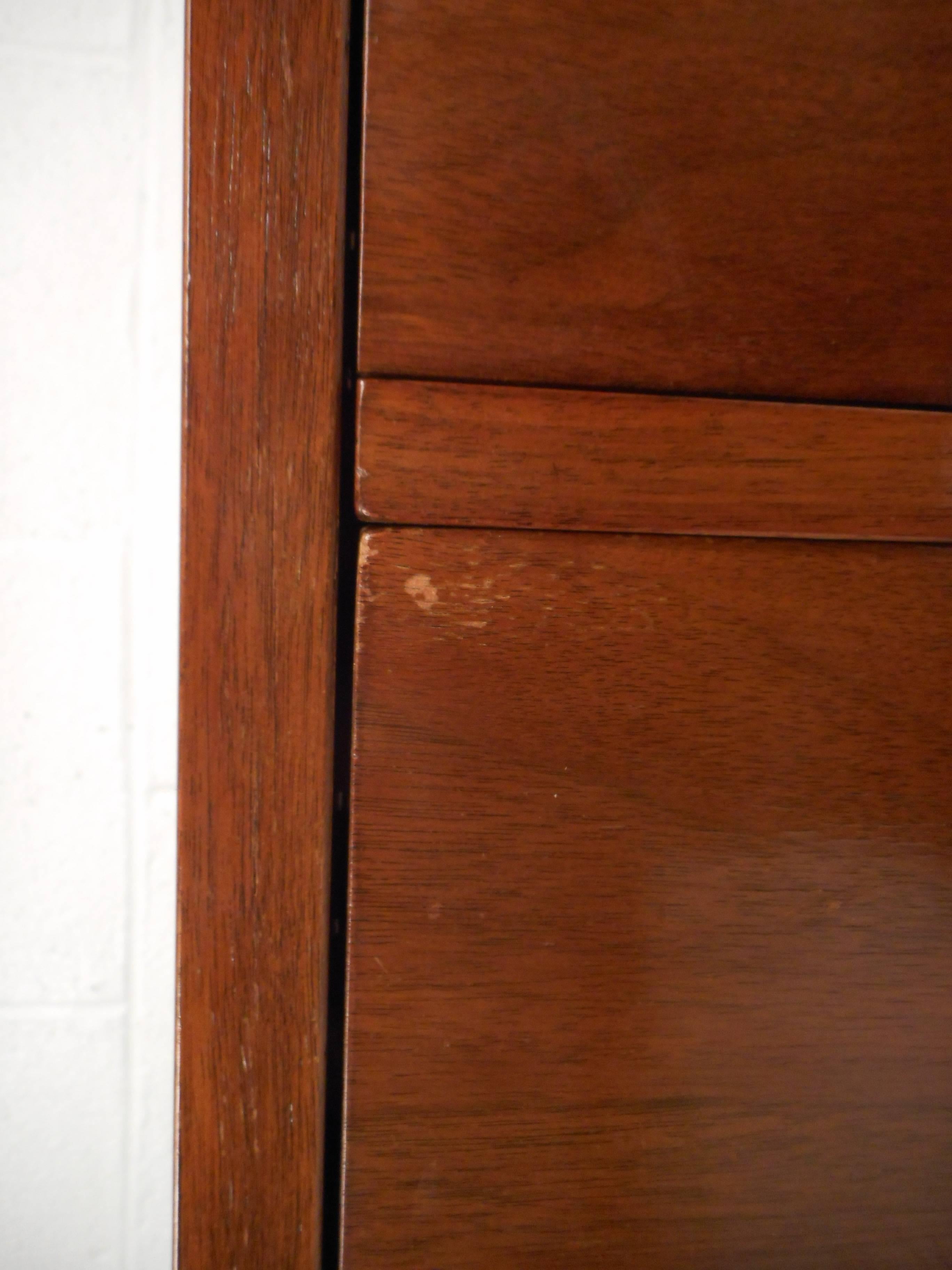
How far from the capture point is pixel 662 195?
0.75ft

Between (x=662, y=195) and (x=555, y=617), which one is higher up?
(x=662, y=195)

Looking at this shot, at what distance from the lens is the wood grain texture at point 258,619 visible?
22 cm

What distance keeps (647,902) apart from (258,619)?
120 millimetres

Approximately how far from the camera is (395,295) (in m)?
0.22

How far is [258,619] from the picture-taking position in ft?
0.73

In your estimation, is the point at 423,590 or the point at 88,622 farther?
the point at 88,622

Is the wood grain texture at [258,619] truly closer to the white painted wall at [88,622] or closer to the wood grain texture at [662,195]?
the wood grain texture at [662,195]

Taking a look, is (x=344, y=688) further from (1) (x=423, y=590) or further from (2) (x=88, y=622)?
(2) (x=88, y=622)

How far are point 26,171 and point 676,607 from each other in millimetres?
314

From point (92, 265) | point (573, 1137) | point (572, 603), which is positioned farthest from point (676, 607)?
point (92, 265)

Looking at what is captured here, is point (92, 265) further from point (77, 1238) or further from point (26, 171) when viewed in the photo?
point (77, 1238)

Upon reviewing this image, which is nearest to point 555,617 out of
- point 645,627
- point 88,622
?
point 645,627

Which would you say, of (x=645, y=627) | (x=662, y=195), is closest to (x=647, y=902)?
(x=645, y=627)

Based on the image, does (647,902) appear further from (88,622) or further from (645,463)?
(88,622)
